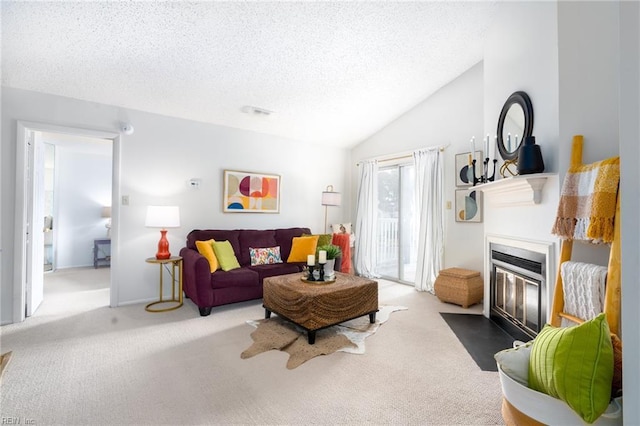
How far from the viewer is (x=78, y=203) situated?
6.27m

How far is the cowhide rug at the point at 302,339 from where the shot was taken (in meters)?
2.43

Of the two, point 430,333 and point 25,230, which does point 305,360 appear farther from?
point 25,230

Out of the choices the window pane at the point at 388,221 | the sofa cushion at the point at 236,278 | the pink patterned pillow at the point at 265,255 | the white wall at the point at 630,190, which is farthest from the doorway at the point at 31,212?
the white wall at the point at 630,190

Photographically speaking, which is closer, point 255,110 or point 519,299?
point 519,299

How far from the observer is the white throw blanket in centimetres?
168

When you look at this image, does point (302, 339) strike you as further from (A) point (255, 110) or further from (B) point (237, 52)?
(A) point (255, 110)

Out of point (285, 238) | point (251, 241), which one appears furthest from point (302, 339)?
point (285, 238)

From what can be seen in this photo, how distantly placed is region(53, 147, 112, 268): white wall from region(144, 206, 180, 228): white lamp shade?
13.0 ft

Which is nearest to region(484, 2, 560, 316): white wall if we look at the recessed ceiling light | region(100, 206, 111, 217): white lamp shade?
the recessed ceiling light

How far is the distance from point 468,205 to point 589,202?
7.68ft

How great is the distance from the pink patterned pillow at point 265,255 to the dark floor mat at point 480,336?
2247 millimetres

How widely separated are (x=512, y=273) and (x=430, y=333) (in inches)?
37.7

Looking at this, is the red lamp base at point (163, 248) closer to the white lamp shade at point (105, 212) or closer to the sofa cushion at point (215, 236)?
the sofa cushion at point (215, 236)

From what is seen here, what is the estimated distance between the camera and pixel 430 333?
2.88m
